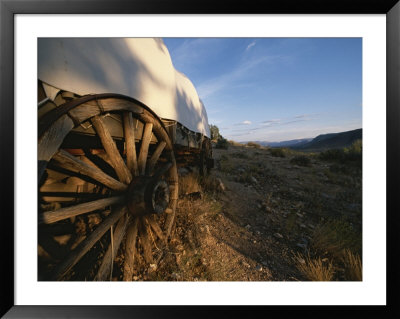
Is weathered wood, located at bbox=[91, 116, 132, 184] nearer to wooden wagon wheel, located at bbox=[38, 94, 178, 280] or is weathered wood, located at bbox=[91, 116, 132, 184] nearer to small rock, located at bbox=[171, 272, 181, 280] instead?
wooden wagon wheel, located at bbox=[38, 94, 178, 280]

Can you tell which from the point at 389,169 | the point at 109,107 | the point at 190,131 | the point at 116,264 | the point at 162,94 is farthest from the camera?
the point at 190,131

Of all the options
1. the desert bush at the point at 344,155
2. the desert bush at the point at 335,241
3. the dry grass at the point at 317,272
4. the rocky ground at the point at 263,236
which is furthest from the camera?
the desert bush at the point at 344,155

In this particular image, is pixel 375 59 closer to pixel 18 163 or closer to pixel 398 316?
pixel 398 316

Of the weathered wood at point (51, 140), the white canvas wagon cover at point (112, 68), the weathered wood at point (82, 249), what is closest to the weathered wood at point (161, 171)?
the weathered wood at point (82, 249)

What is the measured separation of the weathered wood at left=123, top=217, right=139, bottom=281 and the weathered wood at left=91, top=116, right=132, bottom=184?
394 mm

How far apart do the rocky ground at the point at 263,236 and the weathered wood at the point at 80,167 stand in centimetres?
88

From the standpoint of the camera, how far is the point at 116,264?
4.70ft

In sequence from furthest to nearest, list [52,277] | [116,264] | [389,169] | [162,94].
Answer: [162,94], [116,264], [389,169], [52,277]

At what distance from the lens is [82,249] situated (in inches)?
36.2

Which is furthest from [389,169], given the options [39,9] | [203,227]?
[39,9]

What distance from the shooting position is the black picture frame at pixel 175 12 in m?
1.06

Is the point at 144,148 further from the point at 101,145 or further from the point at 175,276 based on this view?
the point at 175,276

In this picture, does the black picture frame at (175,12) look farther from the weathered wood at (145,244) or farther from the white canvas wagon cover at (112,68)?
the weathered wood at (145,244)

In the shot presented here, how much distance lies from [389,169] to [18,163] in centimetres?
263
